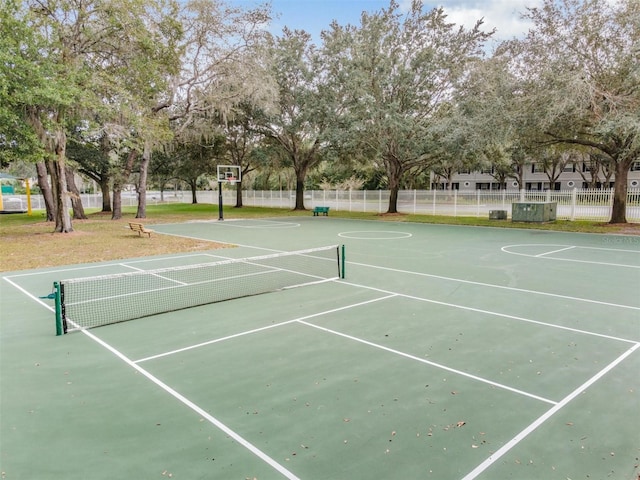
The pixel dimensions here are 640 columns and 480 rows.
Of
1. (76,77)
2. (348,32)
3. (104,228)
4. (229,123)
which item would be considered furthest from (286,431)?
(229,123)

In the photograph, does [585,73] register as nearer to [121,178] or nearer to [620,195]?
[620,195]

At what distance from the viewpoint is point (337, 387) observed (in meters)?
4.43

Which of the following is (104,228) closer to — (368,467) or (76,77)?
(76,77)

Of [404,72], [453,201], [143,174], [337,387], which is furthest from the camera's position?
[453,201]

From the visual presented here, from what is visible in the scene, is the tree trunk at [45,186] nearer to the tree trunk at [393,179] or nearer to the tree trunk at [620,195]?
the tree trunk at [393,179]

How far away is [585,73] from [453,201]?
10785 millimetres

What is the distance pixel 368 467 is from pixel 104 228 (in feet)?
68.6

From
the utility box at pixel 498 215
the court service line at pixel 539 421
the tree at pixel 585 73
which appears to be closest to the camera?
the court service line at pixel 539 421

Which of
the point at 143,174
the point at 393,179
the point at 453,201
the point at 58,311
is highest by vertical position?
the point at 143,174

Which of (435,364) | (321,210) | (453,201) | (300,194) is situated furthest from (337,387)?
(300,194)

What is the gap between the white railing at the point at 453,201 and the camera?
22.8m

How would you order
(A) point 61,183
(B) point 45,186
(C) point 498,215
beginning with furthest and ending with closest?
(B) point 45,186, (C) point 498,215, (A) point 61,183

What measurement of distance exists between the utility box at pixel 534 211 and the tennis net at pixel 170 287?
1447 cm

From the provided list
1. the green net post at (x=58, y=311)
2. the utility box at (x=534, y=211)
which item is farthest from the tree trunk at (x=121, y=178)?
the green net post at (x=58, y=311)
